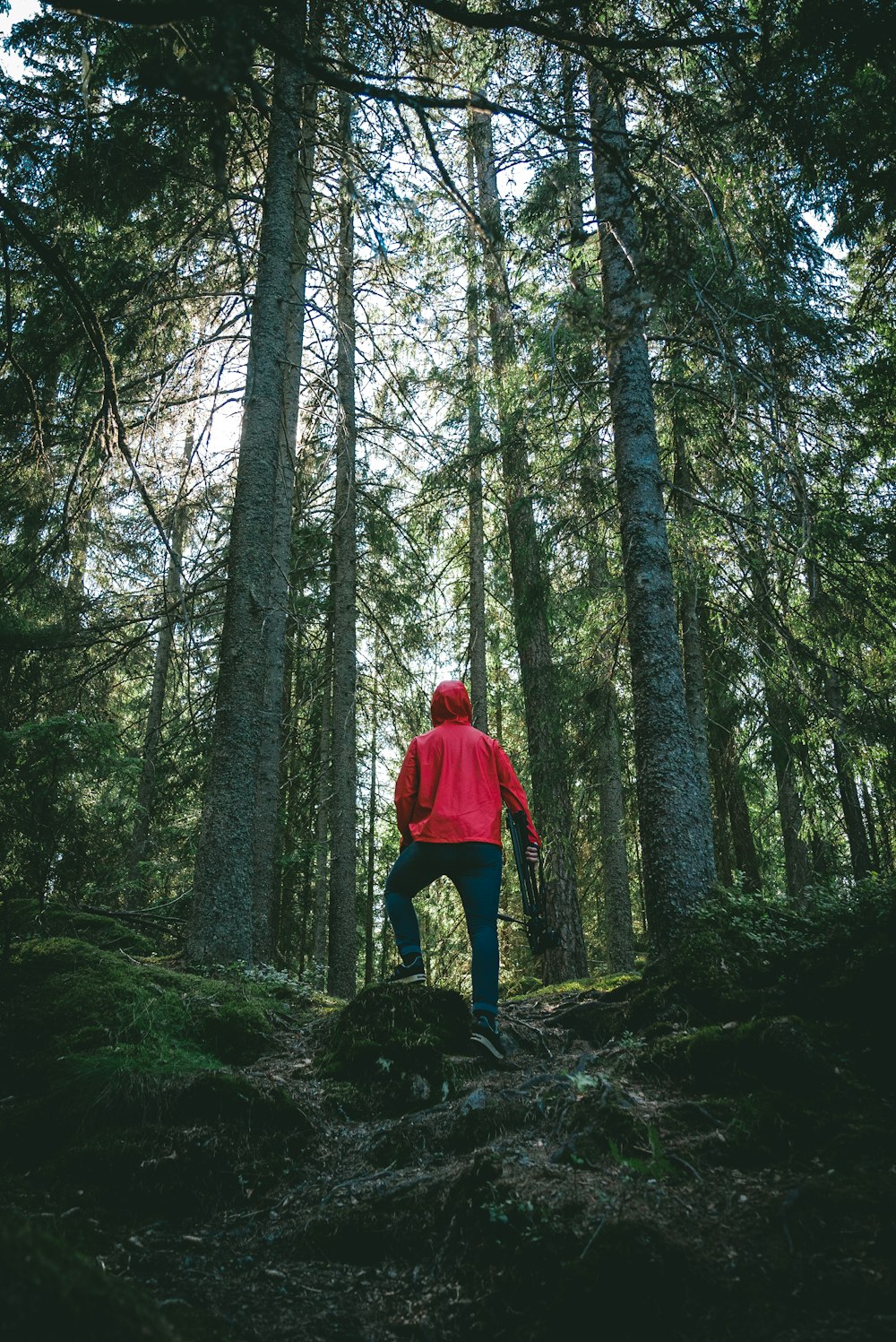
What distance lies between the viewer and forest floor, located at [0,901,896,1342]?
1992mm

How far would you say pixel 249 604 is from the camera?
6746mm

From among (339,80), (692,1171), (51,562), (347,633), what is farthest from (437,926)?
(339,80)

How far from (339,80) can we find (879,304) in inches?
259

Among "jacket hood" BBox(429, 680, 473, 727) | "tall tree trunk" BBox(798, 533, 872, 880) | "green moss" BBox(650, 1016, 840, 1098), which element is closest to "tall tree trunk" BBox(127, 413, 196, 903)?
"jacket hood" BBox(429, 680, 473, 727)

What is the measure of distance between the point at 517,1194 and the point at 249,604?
5.36m

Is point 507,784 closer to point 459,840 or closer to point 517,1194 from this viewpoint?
point 459,840

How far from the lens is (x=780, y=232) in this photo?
6.51m

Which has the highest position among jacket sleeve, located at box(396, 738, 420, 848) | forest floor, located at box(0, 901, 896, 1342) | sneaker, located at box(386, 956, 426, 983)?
jacket sleeve, located at box(396, 738, 420, 848)

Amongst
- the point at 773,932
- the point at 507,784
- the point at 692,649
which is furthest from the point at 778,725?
the point at 507,784

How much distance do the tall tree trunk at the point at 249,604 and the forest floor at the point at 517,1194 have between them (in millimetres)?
2284

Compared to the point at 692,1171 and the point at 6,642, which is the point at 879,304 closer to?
the point at 692,1171

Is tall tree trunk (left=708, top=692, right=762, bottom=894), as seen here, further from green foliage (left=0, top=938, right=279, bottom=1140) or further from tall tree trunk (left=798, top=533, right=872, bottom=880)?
green foliage (left=0, top=938, right=279, bottom=1140)

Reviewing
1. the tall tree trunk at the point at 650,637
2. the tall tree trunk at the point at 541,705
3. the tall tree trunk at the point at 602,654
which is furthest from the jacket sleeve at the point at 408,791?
the tall tree trunk at the point at 541,705

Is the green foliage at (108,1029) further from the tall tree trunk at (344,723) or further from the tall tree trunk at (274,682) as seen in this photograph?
the tall tree trunk at (344,723)
